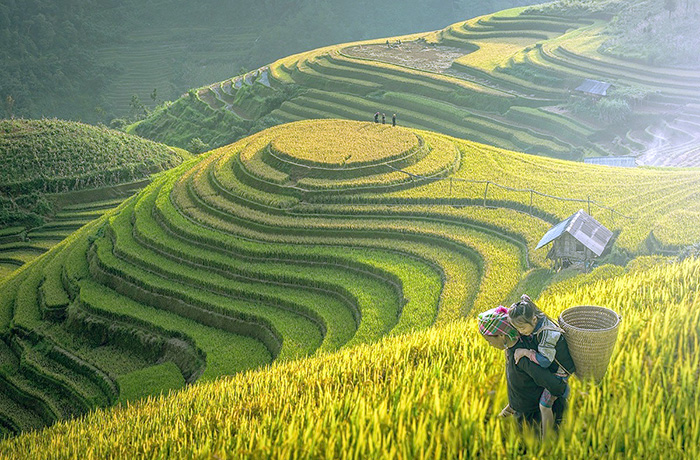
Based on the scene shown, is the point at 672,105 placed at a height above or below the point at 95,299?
above

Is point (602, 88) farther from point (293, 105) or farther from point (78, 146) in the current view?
point (78, 146)

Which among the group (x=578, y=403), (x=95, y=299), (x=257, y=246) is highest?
(x=578, y=403)

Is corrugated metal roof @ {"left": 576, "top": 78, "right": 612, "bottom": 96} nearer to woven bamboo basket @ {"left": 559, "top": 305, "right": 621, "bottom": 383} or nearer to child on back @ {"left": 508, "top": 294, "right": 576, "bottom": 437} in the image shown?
woven bamboo basket @ {"left": 559, "top": 305, "right": 621, "bottom": 383}

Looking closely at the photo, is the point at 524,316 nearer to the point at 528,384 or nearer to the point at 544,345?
the point at 544,345

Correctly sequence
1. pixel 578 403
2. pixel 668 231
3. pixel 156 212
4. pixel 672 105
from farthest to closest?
pixel 672 105
pixel 156 212
pixel 668 231
pixel 578 403

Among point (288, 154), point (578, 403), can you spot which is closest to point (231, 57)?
point (288, 154)

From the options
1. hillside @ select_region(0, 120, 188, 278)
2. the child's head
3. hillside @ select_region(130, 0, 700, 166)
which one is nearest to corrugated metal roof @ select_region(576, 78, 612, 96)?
hillside @ select_region(130, 0, 700, 166)

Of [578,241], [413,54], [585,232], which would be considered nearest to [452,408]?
[578,241]
